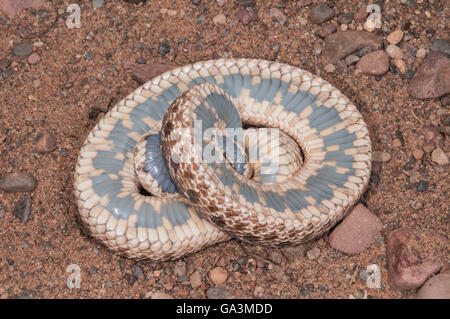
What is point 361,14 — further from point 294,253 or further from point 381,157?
point 294,253

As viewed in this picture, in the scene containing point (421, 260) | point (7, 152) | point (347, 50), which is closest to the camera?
point (421, 260)

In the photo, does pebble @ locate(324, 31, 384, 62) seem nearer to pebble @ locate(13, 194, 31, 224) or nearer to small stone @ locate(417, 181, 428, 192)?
small stone @ locate(417, 181, 428, 192)

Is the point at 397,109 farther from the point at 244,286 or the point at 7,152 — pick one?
the point at 7,152

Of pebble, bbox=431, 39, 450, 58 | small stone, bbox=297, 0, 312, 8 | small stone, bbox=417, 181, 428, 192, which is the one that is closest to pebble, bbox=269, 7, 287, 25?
small stone, bbox=297, 0, 312, 8

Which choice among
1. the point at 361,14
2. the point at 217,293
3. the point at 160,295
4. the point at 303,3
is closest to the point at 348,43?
the point at 361,14

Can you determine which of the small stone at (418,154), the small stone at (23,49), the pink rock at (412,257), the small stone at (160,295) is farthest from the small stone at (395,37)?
the small stone at (23,49)

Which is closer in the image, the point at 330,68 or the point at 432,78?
the point at 432,78

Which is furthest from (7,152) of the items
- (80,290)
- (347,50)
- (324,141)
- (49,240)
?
(347,50)
